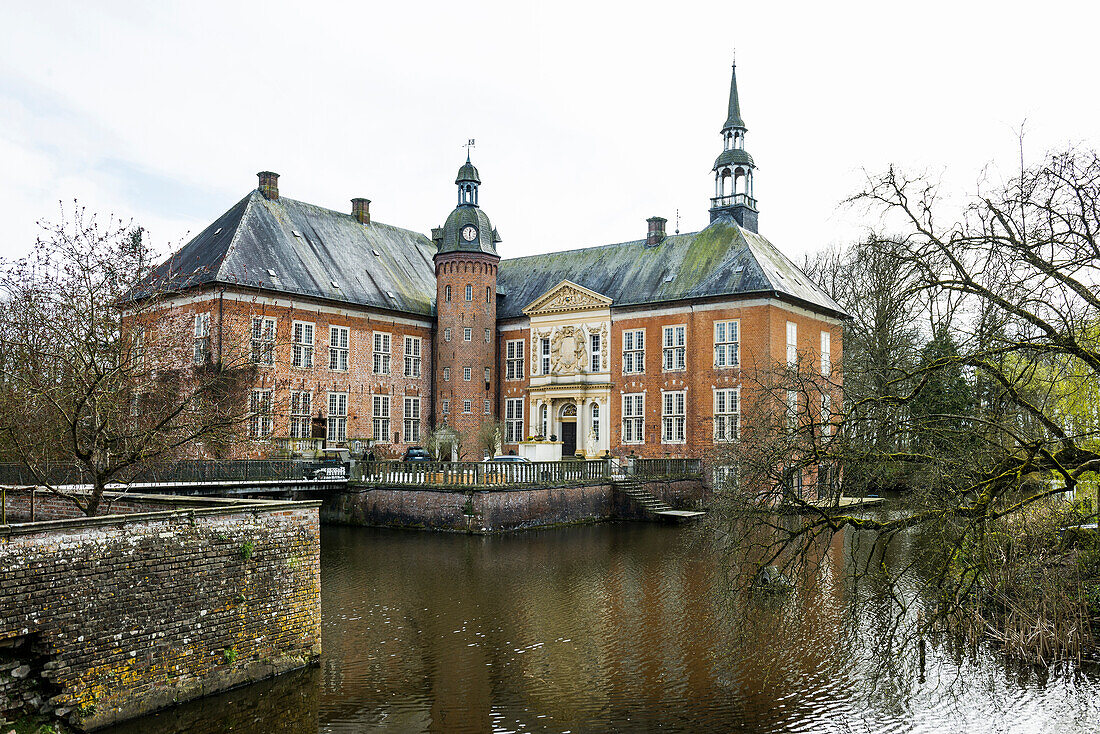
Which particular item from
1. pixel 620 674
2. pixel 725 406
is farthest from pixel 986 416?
pixel 725 406

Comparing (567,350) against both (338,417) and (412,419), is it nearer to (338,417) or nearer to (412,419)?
(412,419)

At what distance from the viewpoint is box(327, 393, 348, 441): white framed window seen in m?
37.8

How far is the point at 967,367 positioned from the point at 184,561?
31.7 feet

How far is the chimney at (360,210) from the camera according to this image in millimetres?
44438

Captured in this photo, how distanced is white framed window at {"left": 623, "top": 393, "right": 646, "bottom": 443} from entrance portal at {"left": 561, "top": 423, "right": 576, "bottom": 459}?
3.00 m

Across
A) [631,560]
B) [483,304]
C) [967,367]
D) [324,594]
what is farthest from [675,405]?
[967,367]

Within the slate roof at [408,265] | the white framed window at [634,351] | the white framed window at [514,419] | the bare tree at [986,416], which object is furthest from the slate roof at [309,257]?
the bare tree at [986,416]

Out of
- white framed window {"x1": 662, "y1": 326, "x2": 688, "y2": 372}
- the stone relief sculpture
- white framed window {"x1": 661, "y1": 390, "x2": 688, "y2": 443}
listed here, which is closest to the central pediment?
the stone relief sculpture

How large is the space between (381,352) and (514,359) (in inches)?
260

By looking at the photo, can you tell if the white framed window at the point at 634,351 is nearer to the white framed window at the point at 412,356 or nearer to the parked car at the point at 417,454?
the parked car at the point at 417,454

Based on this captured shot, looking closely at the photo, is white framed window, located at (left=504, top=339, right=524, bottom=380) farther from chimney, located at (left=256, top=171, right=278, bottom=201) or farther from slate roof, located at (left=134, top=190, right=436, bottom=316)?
chimney, located at (left=256, top=171, right=278, bottom=201)

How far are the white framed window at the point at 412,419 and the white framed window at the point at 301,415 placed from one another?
5.34 metres

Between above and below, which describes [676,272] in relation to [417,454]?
above

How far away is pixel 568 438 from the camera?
42.1 meters
